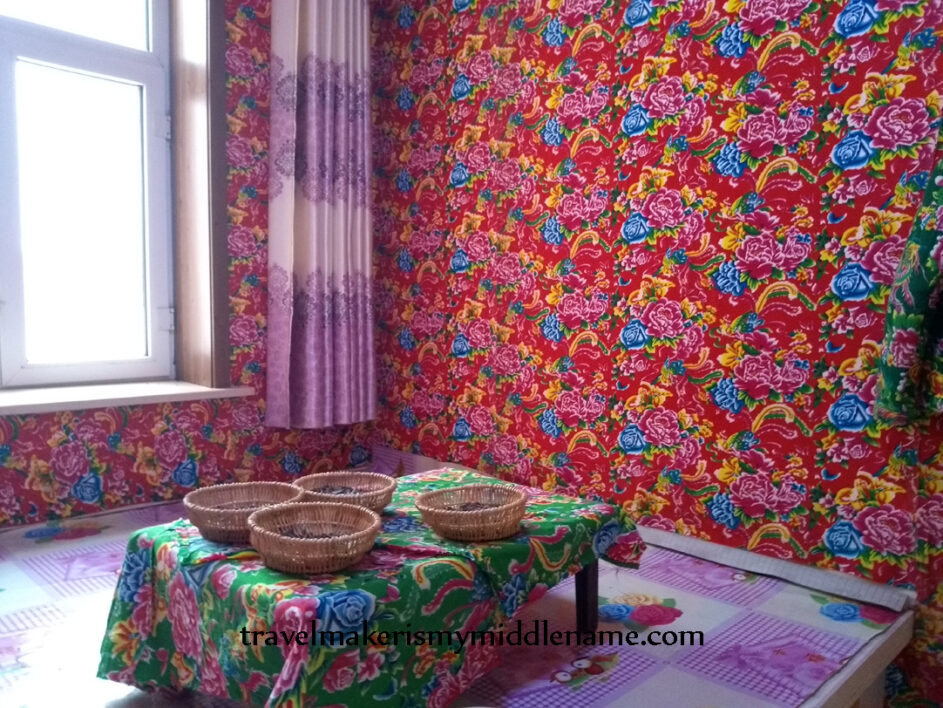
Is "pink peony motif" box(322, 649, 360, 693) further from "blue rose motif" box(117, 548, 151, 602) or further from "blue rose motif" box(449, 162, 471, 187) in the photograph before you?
"blue rose motif" box(449, 162, 471, 187)

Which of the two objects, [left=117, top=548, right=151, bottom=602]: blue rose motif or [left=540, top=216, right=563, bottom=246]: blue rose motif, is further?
[left=540, top=216, right=563, bottom=246]: blue rose motif

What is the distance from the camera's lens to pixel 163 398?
104 inches

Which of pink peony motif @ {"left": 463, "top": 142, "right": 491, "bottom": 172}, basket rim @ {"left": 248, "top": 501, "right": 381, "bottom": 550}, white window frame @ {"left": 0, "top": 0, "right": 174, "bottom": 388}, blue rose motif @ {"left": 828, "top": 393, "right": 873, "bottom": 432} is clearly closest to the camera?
basket rim @ {"left": 248, "top": 501, "right": 381, "bottom": 550}

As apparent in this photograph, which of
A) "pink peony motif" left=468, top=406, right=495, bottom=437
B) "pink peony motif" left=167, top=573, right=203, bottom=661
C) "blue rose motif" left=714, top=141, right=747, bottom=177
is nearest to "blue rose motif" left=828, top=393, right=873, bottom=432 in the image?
"blue rose motif" left=714, top=141, right=747, bottom=177

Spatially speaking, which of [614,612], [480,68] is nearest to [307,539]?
[614,612]

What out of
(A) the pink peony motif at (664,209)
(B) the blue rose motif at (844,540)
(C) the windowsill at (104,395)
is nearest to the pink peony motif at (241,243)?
(C) the windowsill at (104,395)

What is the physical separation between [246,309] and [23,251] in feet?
2.67

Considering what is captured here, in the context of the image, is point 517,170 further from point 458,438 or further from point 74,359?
point 74,359

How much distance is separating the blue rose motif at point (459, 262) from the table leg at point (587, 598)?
1562mm

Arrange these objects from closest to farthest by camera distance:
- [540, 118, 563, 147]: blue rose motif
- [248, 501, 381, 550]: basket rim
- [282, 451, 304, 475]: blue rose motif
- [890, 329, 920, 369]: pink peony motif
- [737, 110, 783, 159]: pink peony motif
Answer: [248, 501, 381, 550]: basket rim < [890, 329, 920, 369]: pink peony motif < [737, 110, 783, 159]: pink peony motif < [540, 118, 563, 147]: blue rose motif < [282, 451, 304, 475]: blue rose motif

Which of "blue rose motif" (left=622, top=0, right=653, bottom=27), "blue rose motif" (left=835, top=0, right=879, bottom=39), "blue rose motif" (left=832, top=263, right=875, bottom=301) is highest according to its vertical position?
"blue rose motif" (left=622, top=0, right=653, bottom=27)

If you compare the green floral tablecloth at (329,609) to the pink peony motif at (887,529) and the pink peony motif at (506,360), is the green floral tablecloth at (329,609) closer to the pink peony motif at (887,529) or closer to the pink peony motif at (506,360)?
the pink peony motif at (887,529)

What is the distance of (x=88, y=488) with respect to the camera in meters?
2.55

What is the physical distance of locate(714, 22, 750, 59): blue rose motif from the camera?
6.81ft
